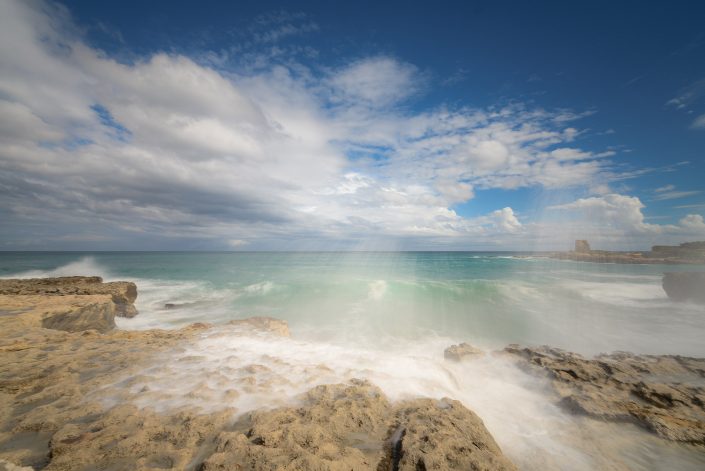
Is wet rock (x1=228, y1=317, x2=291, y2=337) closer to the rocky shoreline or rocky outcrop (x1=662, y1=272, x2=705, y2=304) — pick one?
the rocky shoreline

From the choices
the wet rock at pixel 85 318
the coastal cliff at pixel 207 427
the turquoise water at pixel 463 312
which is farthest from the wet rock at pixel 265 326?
the wet rock at pixel 85 318

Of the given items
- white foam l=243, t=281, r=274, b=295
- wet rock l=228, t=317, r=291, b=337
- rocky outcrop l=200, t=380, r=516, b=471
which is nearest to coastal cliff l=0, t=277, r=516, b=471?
rocky outcrop l=200, t=380, r=516, b=471

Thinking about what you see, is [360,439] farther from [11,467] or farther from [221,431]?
[11,467]

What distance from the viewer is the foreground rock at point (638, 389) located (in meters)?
4.02

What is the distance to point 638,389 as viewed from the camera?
200 inches

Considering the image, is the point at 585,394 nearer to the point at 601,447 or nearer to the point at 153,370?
the point at 601,447

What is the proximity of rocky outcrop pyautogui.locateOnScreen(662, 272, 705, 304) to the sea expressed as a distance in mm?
768

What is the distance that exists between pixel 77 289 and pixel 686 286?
36.0 metres

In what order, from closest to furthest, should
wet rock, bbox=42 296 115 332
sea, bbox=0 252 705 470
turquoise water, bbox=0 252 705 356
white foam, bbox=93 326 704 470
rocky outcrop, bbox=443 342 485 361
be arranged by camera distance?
white foam, bbox=93 326 704 470 < sea, bbox=0 252 705 470 < rocky outcrop, bbox=443 342 485 361 < wet rock, bbox=42 296 115 332 < turquoise water, bbox=0 252 705 356

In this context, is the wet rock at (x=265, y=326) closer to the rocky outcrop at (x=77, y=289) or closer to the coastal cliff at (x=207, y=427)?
the coastal cliff at (x=207, y=427)

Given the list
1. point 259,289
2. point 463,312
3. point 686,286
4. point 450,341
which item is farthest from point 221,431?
point 686,286

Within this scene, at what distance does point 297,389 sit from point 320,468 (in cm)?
214

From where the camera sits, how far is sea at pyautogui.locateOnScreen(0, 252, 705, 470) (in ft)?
12.5

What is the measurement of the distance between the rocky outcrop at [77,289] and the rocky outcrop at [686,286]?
3336 centimetres
